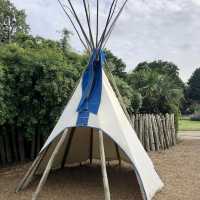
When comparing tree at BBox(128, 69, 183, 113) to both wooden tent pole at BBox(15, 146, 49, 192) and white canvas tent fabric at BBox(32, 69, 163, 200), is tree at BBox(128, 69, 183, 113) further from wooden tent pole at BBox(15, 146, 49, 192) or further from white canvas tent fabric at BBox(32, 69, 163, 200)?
wooden tent pole at BBox(15, 146, 49, 192)

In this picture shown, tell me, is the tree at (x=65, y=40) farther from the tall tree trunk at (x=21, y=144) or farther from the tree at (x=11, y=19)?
the tree at (x=11, y=19)

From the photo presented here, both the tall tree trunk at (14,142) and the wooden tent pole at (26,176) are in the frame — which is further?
the tall tree trunk at (14,142)

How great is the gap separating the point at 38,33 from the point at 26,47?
5.33 ft

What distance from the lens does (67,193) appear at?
650 centimetres

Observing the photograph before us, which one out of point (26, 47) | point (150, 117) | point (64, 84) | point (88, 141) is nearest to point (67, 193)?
point (88, 141)

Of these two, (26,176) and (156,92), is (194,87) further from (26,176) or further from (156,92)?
(26,176)

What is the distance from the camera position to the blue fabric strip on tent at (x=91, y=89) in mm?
6293

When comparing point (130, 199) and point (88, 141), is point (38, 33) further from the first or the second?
point (130, 199)

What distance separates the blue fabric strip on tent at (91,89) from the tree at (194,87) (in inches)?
2194

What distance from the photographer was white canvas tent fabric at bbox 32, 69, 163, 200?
6109mm

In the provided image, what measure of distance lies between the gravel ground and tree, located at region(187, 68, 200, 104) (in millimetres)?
52917

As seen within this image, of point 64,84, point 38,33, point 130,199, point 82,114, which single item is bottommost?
point 130,199

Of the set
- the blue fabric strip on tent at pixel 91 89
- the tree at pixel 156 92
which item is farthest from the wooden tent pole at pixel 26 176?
the tree at pixel 156 92

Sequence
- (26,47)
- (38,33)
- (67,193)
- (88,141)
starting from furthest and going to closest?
(38,33) < (26,47) < (88,141) < (67,193)
